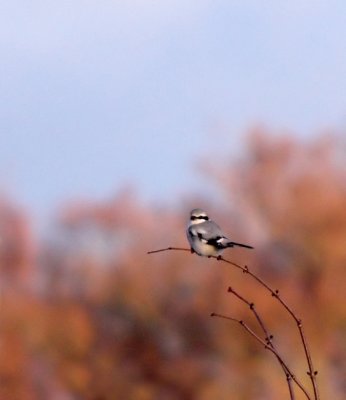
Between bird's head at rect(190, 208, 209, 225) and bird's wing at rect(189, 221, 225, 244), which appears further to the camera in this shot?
bird's head at rect(190, 208, 209, 225)

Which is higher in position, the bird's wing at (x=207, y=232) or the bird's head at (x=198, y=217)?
the bird's head at (x=198, y=217)

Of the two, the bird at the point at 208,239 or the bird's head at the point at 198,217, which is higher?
the bird's head at the point at 198,217

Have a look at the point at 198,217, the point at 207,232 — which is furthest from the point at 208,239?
the point at 198,217

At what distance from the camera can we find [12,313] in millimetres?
13422

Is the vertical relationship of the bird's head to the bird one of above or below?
above

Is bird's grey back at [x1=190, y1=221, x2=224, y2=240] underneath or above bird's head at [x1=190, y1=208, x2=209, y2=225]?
underneath

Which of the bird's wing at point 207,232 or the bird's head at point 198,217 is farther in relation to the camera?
the bird's head at point 198,217

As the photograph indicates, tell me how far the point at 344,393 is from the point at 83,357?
3.68 metres

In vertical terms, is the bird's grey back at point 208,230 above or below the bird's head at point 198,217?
below

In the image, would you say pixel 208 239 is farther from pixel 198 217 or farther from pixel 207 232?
pixel 198 217

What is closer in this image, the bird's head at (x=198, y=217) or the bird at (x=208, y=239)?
the bird at (x=208, y=239)

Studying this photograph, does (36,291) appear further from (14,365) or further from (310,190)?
(310,190)

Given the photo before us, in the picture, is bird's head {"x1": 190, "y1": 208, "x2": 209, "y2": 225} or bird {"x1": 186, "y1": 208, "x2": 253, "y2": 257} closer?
bird {"x1": 186, "y1": 208, "x2": 253, "y2": 257}

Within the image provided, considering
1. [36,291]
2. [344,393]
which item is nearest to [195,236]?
[344,393]
